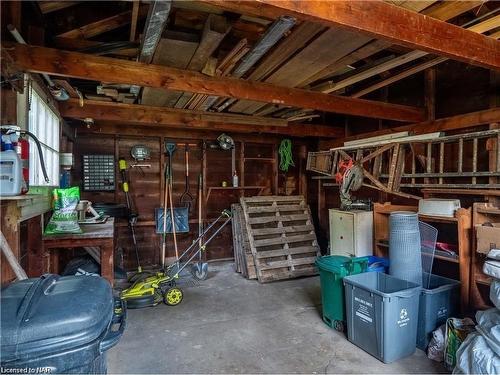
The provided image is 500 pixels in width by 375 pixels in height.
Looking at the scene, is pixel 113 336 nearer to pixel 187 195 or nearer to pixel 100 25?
pixel 100 25

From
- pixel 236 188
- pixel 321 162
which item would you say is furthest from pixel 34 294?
pixel 321 162

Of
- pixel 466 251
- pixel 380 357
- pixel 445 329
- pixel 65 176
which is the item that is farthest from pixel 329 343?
pixel 65 176

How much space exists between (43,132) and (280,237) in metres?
3.16

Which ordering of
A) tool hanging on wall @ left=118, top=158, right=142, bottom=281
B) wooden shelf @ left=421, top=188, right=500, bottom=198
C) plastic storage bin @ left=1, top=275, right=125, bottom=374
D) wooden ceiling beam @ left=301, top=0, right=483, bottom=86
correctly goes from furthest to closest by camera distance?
tool hanging on wall @ left=118, top=158, right=142, bottom=281 → wooden shelf @ left=421, top=188, right=500, bottom=198 → wooden ceiling beam @ left=301, top=0, right=483, bottom=86 → plastic storage bin @ left=1, top=275, right=125, bottom=374

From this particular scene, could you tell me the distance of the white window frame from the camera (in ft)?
7.65

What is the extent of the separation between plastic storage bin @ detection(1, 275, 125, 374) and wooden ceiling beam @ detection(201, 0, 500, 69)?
131cm

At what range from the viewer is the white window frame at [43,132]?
233cm

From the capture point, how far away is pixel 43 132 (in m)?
2.74

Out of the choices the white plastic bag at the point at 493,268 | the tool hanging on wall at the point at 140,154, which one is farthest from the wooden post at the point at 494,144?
the tool hanging on wall at the point at 140,154

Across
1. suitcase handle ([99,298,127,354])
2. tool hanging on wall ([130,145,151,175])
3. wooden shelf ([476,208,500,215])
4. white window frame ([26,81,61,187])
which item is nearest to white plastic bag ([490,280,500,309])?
wooden shelf ([476,208,500,215])

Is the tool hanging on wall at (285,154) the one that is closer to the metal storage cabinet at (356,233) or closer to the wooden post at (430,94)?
the metal storage cabinet at (356,233)

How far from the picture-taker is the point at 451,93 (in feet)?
11.3

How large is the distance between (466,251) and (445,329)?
653 mm

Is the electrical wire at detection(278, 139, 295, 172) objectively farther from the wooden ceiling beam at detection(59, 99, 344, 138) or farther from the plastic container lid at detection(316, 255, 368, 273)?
the plastic container lid at detection(316, 255, 368, 273)
